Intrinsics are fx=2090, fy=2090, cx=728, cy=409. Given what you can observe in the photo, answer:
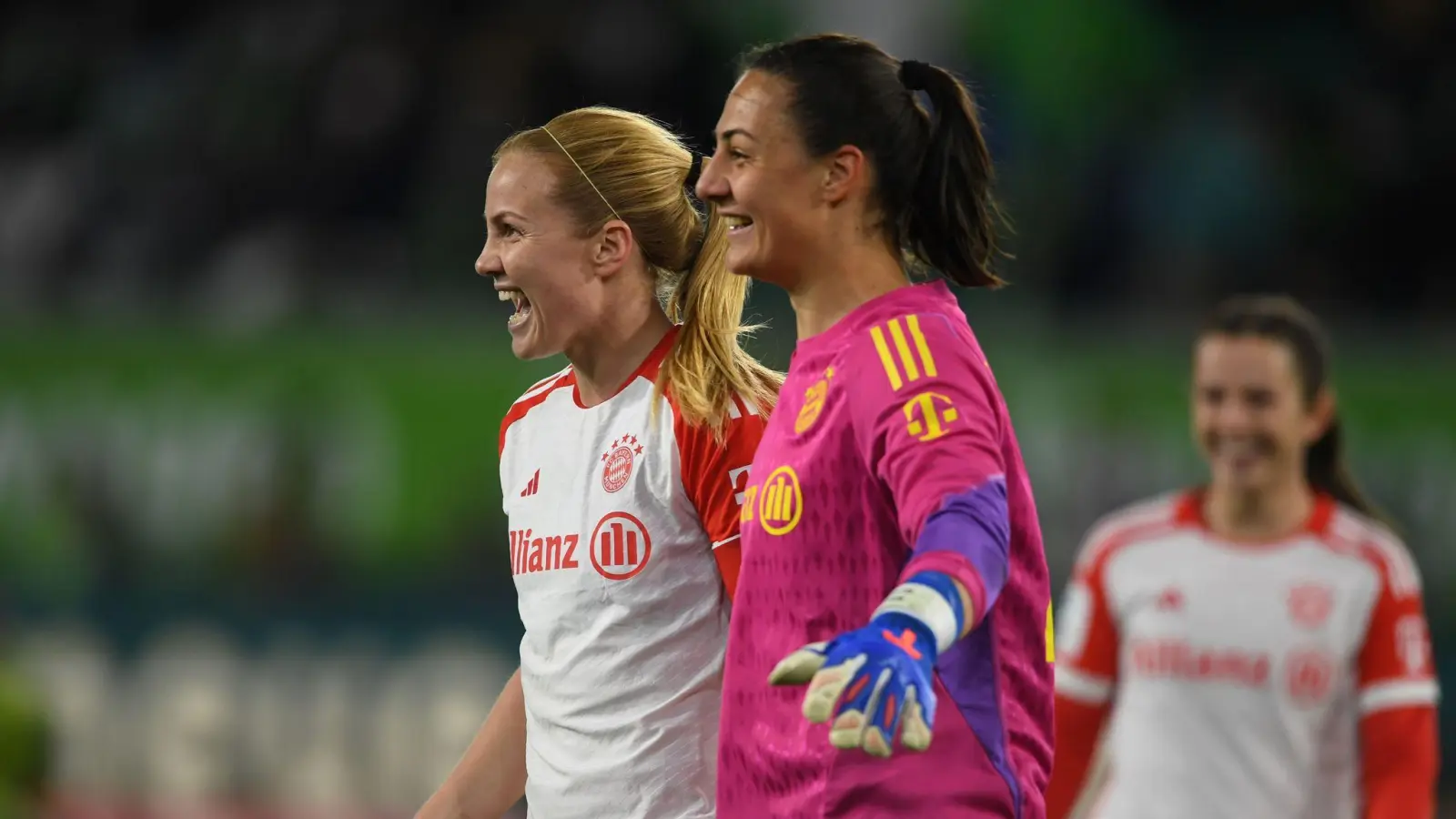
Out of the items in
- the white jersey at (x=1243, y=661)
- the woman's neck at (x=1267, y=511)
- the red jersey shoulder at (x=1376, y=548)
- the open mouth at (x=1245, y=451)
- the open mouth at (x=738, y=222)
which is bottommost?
the white jersey at (x=1243, y=661)

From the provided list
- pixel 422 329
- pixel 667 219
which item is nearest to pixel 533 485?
pixel 667 219

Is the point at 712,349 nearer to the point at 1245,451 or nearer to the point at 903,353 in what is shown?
the point at 903,353

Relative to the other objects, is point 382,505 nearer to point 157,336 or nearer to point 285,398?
point 285,398

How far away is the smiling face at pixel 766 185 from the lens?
2.85 meters

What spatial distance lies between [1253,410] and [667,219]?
2.30 m

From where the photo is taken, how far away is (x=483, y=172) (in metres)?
10.3

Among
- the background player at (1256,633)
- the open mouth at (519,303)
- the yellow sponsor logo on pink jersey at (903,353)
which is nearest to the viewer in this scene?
the yellow sponsor logo on pink jersey at (903,353)

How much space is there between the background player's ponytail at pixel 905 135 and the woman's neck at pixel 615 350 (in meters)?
0.71

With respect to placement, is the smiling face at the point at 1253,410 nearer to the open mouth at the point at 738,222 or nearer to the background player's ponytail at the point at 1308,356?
the background player's ponytail at the point at 1308,356

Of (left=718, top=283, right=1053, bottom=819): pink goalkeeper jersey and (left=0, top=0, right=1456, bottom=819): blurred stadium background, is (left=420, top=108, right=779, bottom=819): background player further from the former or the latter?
(left=0, top=0, right=1456, bottom=819): blurred stadium background

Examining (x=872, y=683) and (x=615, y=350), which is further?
(x=615, y=350)

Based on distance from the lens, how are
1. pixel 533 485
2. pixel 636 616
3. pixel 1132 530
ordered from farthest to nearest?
pixel 1132 530, pixel 533 485, pixel 636 616

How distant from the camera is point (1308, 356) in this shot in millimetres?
5383

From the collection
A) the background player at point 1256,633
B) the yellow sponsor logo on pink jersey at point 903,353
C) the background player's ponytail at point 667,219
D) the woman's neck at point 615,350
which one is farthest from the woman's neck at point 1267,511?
the yellow sponsor logo on pink jersey at point 903,353
